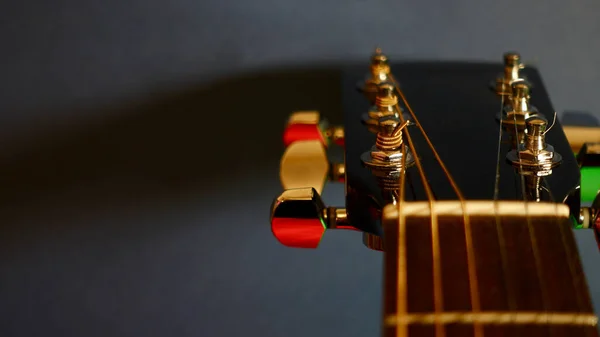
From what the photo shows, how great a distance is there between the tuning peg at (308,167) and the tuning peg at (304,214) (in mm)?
106

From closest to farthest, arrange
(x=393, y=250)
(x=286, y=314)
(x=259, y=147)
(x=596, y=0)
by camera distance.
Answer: (x=393, y=250)
(x=596, y=0)
(x=259, y=147)
(x=286, y=314)

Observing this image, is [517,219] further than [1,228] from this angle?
No

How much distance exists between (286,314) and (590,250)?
1.63 ft

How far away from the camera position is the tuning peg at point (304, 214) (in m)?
0.63

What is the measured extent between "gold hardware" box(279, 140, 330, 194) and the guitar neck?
0.82ft

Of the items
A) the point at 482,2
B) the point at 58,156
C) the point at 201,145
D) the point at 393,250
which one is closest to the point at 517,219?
the point at 393,250

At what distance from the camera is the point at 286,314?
111 centimetres

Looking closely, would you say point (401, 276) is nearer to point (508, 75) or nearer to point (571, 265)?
point (571, 265)

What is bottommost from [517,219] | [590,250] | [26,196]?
[590,250]

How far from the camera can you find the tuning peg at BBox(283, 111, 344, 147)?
2.60 feet

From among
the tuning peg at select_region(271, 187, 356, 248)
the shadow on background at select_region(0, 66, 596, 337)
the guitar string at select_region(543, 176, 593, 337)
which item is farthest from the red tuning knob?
the shadow on background at select_region(0, 66, 596, 337)

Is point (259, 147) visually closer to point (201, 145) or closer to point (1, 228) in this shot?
point (201, 145)

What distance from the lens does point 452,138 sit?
68cm

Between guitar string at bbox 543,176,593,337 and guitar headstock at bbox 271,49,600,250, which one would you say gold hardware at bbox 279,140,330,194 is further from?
guitar string at bbox 543,176,593,337
